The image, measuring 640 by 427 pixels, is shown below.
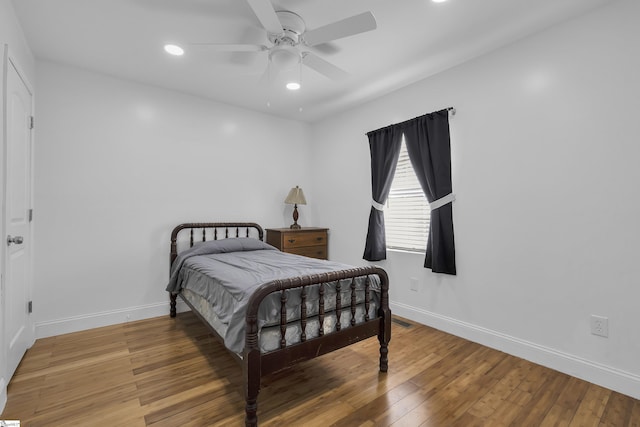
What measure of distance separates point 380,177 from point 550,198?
168 cm

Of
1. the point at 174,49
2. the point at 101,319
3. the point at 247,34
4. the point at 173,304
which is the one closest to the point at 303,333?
the point at 173,304

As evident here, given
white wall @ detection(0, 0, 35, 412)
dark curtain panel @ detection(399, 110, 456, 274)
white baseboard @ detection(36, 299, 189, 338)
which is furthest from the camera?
dark curtain panel @ detection(399, 110, 456, 274)

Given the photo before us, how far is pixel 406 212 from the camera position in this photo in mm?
3439

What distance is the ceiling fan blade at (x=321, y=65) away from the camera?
2.33 m

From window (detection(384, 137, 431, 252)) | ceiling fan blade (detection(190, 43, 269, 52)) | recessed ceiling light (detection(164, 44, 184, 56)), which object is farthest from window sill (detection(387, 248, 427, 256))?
recessed ceiling light (detection(164, 44, 184, 56))

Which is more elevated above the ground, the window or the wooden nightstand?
the window

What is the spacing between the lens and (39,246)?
2801mm

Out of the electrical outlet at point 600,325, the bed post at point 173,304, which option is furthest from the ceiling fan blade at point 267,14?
the electrical outlet at point 600,325

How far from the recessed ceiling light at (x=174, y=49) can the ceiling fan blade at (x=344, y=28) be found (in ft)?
4.16

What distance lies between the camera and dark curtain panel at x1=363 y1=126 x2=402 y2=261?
11.4 ft

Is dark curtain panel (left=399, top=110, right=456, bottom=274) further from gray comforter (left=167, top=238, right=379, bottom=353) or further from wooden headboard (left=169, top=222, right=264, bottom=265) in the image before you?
wooden headboard (left=169, top=222, right=264, bottom=265)

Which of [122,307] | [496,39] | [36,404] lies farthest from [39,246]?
[496,39]

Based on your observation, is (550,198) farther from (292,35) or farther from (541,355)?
(292,35)

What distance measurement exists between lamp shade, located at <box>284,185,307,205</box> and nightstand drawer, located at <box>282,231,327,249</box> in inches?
18.8
